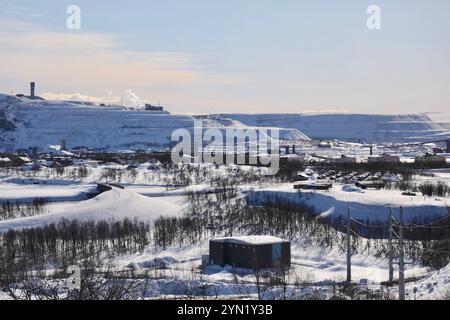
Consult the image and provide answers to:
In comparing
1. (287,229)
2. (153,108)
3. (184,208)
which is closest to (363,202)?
(287,229)

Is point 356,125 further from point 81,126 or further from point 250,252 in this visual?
point 250,252

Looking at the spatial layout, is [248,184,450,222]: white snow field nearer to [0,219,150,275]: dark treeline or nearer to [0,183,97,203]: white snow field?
[0,219,150,275]: dark treeline

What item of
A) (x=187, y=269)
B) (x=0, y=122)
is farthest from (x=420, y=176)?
(x=0, y=122)

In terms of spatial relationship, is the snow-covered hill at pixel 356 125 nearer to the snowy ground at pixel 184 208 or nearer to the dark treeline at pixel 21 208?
the snowy ground at pixel 184 208

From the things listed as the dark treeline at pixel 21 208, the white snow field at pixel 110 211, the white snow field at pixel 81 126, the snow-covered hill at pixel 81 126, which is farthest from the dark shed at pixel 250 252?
the snow-covered hill at pixel 81 126

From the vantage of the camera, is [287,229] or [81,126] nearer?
[287,229]
